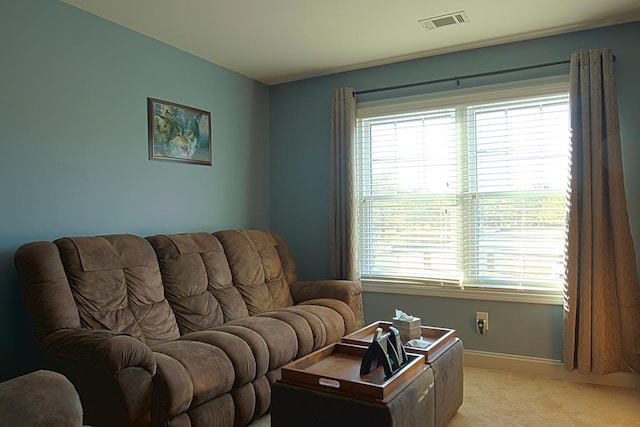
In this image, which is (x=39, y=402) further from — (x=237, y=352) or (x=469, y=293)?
(x=469, y=293)

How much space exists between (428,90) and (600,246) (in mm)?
1760

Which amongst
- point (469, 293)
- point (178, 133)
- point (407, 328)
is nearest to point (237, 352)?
point (407, 328)

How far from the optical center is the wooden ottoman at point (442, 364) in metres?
2.40

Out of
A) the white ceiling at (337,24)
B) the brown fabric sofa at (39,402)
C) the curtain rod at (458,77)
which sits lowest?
the brown fabric sofa at (39,402)

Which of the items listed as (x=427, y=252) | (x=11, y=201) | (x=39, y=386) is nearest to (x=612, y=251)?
(x=427, y=252)

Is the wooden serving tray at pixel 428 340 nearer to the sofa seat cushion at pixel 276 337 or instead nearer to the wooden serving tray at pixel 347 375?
the wooden serving tray at pixel 347 375

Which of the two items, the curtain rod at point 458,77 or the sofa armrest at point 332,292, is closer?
the curtain rod at point 458,77

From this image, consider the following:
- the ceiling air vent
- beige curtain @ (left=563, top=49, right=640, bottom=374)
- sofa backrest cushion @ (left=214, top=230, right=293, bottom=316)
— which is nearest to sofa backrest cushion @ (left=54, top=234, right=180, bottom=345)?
sofa backrest cushion @ (left=214, top=230, right=293, bottom=316)

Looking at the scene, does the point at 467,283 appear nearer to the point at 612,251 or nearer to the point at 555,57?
the point at 612,251

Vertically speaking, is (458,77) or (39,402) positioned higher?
(458,77)

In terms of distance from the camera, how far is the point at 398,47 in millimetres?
3768

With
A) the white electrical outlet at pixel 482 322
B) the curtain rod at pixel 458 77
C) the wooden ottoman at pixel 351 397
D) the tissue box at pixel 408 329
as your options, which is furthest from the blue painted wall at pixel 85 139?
the white electrical outlet at pixel 482 322

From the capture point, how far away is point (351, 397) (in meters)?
1.97

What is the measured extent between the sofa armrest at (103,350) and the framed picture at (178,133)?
5.14 feet
